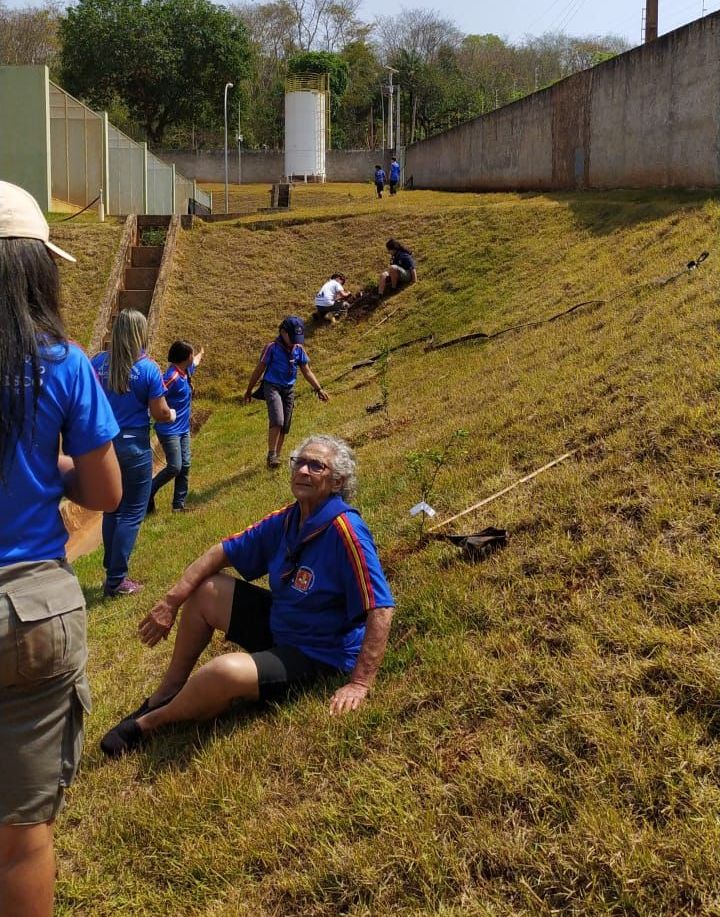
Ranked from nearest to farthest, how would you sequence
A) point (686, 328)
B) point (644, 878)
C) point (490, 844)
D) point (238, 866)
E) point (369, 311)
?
point (644, 878)
point (490, 844)
point (238, 866)
point (686, 328)
point (369, 311)

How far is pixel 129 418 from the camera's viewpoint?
5.54 metres

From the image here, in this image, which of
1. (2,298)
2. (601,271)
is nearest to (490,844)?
(2,298)

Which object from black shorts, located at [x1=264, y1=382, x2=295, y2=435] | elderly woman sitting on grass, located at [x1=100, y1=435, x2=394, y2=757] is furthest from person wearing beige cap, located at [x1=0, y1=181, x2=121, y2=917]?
black shorts, located at [x1=264, y1=382, x2=295, y2=435]

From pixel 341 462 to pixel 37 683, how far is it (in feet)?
5.74

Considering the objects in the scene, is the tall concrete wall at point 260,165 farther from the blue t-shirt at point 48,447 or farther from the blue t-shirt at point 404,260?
the blue t-shirt at point 48,447

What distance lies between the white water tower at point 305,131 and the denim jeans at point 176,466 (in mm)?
37966

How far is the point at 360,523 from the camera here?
339cm

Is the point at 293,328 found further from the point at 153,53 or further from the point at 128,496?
the point at 153,53

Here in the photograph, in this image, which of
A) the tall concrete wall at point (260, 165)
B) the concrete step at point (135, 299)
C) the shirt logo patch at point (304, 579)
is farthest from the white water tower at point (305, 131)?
the shirt logo patch at point (304, 579)

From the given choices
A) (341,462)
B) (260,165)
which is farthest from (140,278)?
(260,165)

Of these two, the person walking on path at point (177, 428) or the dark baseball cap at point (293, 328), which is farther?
the dark baseball cap at point (293, 328)

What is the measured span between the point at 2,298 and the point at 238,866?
1879 millimetres

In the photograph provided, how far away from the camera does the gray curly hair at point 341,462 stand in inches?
138

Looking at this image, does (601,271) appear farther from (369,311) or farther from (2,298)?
(2,298)
